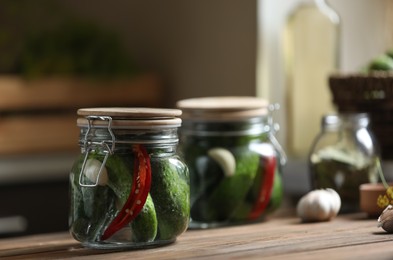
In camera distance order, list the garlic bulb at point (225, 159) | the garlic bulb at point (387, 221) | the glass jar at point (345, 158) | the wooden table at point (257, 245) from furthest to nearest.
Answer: the glass jar at point (345, 158) < the garlic bulb at point (225, 159) < the garlic bulb at point (387, 221) < the wooden table at point (257, 245)

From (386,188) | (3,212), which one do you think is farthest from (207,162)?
(3,212)

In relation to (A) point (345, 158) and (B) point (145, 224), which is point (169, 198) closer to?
(B) point (145, 224)

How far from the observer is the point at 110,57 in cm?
214

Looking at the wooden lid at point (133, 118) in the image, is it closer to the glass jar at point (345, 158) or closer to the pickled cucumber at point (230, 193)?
the pickled cucumber at point (230, 193)

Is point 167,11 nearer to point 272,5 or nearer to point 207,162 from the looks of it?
A: point 272,5

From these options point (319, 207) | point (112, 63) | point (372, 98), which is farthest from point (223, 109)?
point (112, 63)

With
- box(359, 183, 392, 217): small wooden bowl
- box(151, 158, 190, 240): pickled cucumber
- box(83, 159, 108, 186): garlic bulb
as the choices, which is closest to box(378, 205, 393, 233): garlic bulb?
box(359, 183, 392, 217): small wooden bowl

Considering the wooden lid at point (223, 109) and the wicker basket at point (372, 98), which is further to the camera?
the wicker basket at point (372, 98)

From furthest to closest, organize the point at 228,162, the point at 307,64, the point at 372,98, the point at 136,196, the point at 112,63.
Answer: the point at 112,63, the point at 307,64, the point at 372,98, the point at 228,162, the point at 136,196

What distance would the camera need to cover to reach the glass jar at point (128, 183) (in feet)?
3.16

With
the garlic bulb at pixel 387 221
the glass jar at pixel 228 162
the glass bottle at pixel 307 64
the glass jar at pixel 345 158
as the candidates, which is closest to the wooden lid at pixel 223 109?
the glass jar at pixel 228 162

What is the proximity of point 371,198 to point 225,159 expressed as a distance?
0.20 m

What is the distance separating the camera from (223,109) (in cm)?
119

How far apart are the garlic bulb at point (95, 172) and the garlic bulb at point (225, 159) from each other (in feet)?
0.75
